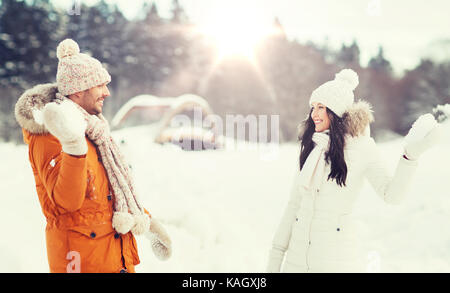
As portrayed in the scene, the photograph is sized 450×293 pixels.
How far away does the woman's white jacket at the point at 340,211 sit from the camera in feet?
7.63

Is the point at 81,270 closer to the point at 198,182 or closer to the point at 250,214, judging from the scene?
the point at 250,214

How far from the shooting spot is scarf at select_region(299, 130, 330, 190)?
93.0 inches

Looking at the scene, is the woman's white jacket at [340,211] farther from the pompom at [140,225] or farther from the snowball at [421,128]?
the pompom at [140,225]

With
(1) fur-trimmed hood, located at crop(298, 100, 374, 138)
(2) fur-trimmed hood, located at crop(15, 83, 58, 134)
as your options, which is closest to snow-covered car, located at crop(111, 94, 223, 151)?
(1) fur-trimmed hood, located at crop(298, 100, 374, 138)

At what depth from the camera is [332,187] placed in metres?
2.36

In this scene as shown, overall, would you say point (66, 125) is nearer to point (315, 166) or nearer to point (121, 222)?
point (121, 222)

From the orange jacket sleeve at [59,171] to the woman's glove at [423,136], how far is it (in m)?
1.68

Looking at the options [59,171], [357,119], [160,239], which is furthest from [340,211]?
[59,171]

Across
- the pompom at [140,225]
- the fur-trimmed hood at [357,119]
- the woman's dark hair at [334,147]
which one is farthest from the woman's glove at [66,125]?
the fur-trimmed hood at [357,119]

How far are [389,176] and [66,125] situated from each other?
70.3 inches

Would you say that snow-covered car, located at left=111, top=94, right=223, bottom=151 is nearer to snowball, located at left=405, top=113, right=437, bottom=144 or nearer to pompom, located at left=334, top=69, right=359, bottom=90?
pompom, located at left=334, top=69, right=359, bottom=90

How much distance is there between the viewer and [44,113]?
65.7 inches
